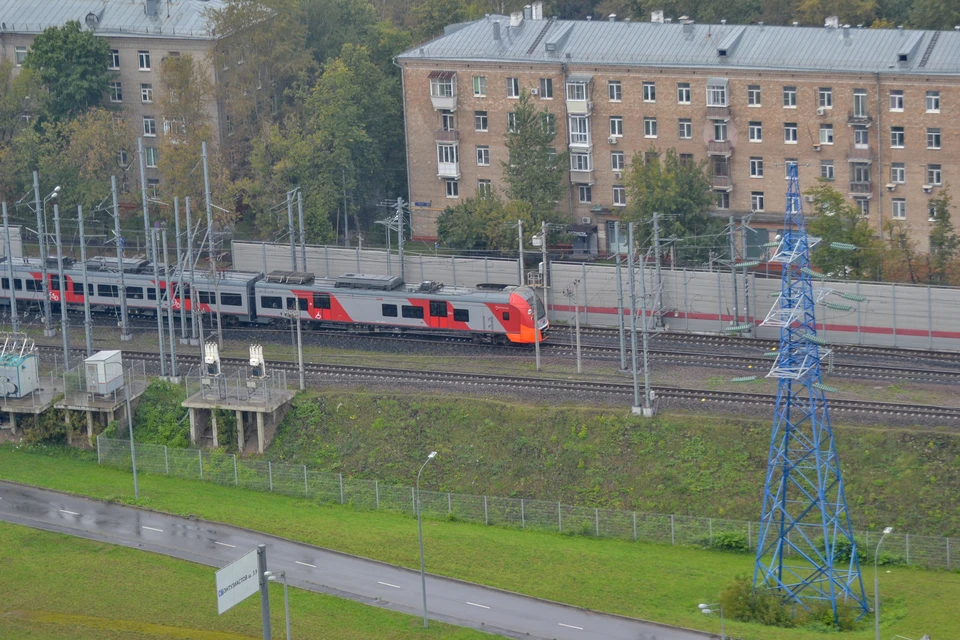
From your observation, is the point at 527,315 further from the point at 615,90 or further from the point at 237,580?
the point at 237,580

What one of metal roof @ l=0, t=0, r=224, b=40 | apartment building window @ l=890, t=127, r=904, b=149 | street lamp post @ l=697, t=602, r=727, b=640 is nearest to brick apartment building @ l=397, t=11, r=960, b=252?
apartment building window @ l=890, t=127, r=904, b=149

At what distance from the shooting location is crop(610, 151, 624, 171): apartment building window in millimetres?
94438

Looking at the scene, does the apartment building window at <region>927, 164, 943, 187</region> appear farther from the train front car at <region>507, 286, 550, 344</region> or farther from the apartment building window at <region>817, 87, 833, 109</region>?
the train front car at <region>507, 286, 550, 344</region>

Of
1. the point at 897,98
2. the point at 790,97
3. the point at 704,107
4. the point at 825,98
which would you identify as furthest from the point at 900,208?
the point at 704,107

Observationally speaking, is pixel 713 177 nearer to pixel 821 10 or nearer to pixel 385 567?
pixel 821 10

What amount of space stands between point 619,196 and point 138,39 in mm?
32087

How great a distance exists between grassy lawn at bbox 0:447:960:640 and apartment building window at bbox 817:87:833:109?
35846mm

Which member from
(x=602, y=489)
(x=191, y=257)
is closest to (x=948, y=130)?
(x=602, y=489)

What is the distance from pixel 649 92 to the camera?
92688 millimetres

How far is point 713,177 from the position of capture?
92562 millimetres

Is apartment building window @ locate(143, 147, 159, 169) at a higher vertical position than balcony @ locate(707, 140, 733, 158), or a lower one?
higher

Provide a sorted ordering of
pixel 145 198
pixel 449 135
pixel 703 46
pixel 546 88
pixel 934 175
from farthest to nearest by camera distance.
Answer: pixel 449 135, pixel 546 88, pixel 703 46, pixel 934 175, pixel 145 198

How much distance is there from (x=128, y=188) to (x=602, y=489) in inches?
1849

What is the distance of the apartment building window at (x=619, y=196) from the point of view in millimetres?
94938
